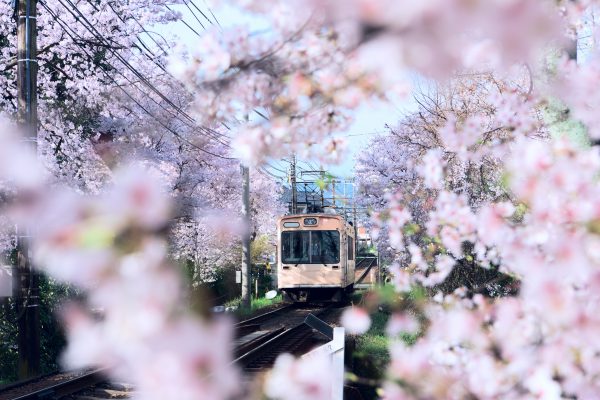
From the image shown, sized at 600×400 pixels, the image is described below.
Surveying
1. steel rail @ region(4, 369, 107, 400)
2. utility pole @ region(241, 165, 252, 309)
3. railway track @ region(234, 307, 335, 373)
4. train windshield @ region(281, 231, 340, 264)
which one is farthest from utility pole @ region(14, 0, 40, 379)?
train windshield @ region(281, 231, 340, 264)

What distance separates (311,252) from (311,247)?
6.0 inches

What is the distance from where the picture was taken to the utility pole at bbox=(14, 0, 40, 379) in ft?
29.7

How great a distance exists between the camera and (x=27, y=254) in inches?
359

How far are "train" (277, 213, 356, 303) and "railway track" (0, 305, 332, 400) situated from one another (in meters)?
2.90

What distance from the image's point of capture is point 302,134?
252 cm

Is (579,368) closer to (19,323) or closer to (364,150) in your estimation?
(19,323)

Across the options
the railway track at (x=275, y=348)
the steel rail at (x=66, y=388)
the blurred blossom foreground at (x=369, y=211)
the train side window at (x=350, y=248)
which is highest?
the blurred blossom foreground at (x=369, y=211)

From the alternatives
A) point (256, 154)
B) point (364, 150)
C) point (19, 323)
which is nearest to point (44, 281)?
point (19, 323)

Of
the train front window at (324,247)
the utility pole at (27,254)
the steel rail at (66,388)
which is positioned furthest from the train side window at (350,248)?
the steel rail at (66,388)

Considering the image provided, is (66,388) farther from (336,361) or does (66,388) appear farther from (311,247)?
(311,247)

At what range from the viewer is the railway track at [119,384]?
23.3 ft

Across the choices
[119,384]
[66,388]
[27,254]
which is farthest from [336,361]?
[27,254]

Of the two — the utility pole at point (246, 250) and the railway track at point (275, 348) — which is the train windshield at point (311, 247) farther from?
the railway track at point (275, 348)

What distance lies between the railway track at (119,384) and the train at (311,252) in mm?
2901
